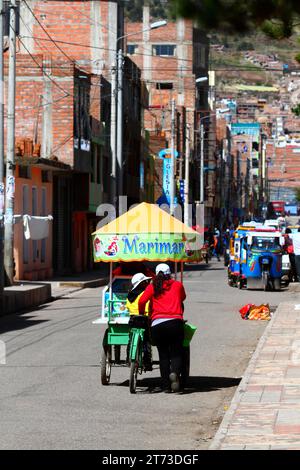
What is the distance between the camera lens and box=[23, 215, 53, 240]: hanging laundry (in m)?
44.1

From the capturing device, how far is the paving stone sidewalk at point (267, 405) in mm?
11648

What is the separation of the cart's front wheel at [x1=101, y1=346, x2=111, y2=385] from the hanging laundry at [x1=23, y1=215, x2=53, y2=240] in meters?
27.0

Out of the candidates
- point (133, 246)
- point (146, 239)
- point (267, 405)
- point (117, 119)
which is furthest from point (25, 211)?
point (267, 405)

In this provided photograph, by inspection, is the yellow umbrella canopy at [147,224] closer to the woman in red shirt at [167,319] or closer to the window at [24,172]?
the woman in red shirt at [167,319]

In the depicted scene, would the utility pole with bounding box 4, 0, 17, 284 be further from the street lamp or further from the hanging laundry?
the street lamp

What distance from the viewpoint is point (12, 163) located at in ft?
117

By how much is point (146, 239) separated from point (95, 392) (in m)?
2.57

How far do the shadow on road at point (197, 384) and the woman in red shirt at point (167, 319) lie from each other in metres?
0.51

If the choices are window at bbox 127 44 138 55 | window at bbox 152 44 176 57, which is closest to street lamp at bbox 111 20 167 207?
window at bbox 152 44 176 57

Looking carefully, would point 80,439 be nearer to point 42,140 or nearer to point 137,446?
point 137,446

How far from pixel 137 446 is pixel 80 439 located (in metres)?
0.65

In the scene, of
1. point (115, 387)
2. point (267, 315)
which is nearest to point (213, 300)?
point (267, 315)

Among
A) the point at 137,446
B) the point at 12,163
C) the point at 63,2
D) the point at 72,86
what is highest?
the point at 63,2

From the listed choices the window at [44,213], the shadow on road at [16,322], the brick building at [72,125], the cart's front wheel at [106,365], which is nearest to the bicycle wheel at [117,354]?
the cart's front wheel at [106,365]
